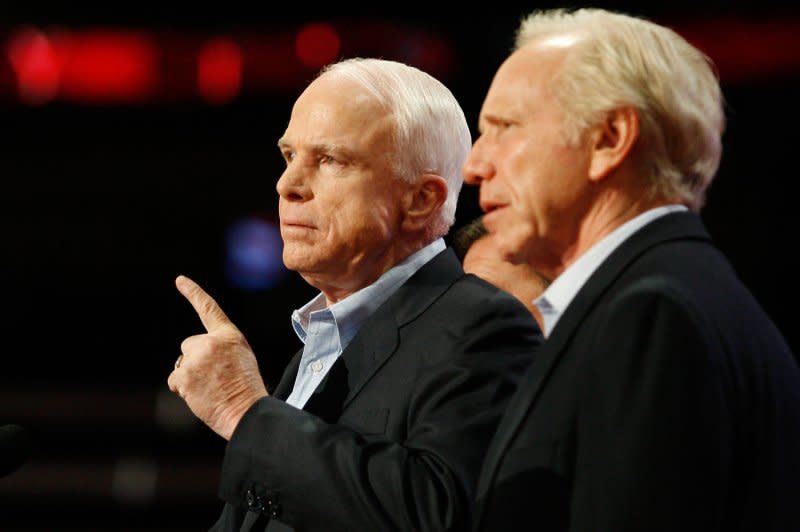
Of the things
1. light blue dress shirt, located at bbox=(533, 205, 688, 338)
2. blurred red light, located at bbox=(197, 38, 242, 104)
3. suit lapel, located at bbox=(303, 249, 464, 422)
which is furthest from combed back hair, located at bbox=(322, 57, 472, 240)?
blurred red light, located at bbox=(197, 38, 242, 104)

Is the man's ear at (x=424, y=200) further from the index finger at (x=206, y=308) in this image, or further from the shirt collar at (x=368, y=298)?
the index finger at (x=206, y=308)

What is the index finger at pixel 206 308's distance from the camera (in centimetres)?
190

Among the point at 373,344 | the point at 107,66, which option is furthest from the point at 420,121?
the point at 107,66

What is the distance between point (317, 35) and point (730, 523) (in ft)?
20.0

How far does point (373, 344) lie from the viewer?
191 cm

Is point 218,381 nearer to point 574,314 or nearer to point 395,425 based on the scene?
point 395,425

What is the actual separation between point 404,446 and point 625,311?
1.55 ft

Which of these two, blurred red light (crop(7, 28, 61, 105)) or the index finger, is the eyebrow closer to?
the index finger

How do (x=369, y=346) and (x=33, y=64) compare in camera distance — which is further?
(x=33, y=64)

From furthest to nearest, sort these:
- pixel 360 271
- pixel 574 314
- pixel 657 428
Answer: pixel 360 271
pixel 574 314
pixel 657 428

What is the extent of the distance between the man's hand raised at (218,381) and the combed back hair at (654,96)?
60cm

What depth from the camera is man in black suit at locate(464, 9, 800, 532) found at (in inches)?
51.9

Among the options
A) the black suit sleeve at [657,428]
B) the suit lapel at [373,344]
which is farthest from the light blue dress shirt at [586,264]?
the suit lapel at [373,344]

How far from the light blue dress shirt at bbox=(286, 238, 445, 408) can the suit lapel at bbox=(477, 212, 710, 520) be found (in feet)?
1.76
